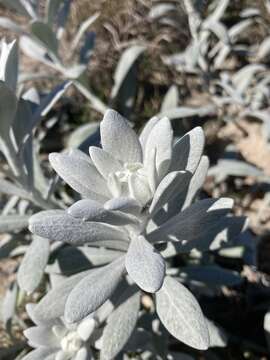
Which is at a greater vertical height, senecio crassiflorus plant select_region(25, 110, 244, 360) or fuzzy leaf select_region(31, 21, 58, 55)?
fuzzy leaf select_region(31, 21, 58, 55)

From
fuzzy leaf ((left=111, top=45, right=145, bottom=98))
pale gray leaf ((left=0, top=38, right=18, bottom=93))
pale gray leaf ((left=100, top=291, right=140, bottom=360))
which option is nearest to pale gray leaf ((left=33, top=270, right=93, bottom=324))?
pale gray leaf ((left=100, top=291, right=140, bottom=360))

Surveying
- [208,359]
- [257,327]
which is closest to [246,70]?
[257,327]

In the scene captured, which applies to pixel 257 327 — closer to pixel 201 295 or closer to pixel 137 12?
pixel 201 295

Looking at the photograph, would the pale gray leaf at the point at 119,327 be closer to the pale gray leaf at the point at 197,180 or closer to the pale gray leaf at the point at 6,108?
the pale gray leaf at the point at 197,180

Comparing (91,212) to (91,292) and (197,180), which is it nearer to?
(91,292)

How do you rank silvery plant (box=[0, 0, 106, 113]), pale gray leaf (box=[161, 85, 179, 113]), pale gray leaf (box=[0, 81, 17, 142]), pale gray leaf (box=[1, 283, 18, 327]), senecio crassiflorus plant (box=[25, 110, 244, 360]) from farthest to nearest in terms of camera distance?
pale gray leaf (box=[161, 85, 179, 113]), silvery plant (box=[0, 0, 106, 113]), pale gray leaf (box=[1, 283, 18, 327]), pale gray leaf (box=[0, 81, 17, 142]), senecio crassiflorus plant (box=[25, 110, 244, 360])

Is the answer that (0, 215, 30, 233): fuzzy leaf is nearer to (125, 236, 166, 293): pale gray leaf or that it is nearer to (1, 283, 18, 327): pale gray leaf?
(1, 283, 18, 327): pale gray leaf

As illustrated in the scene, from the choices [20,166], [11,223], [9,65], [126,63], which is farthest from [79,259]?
[126,63]
